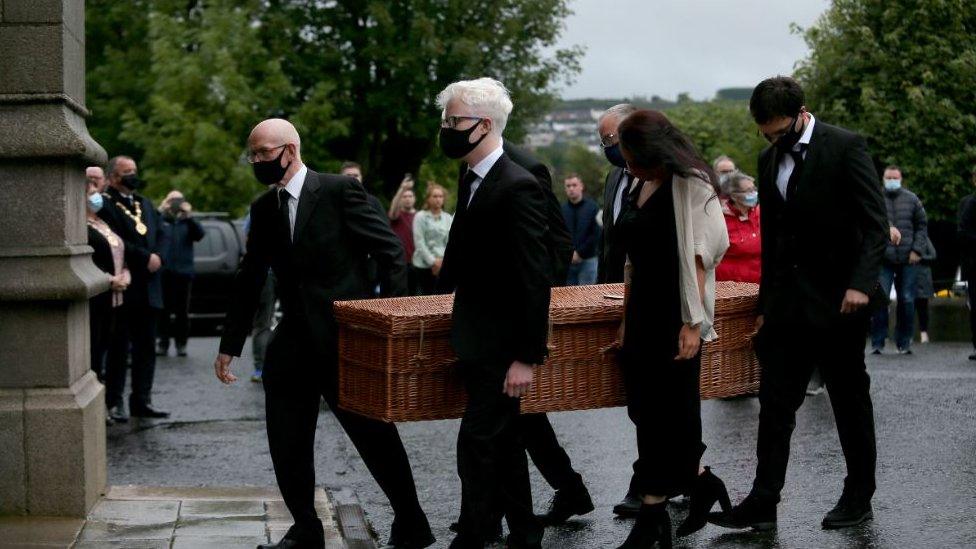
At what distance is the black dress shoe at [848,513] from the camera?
7.04 meters

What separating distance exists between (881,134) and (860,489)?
3989 cm

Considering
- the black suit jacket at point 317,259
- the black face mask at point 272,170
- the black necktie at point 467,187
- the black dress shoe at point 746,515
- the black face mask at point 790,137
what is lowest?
the black dress shoe at point 746,515

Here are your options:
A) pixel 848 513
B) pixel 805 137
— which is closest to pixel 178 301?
pixel 805 137

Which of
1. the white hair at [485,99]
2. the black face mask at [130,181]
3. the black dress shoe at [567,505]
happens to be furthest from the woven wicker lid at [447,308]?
the black face mask at [130,181]

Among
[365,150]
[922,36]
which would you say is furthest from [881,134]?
[365,150]

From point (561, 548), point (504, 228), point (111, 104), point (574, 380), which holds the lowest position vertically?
point (561, 548)

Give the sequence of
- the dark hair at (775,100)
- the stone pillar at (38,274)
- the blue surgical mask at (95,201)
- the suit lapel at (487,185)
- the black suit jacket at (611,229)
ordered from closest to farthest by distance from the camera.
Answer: the suit lapel at (487,185) < the dark hair at (775,100) < the stone pillar at (38,274) < the black suit jacket at (611,229) < the blue surgical mask at (95,201)

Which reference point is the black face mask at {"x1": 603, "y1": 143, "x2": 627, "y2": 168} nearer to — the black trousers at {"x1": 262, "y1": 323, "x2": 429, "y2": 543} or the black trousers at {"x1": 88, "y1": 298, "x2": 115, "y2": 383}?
the black trousers at {"x1": 262, "y1": 323, "x2": 429, "y2": 543}

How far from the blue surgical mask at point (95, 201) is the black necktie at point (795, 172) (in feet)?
20.0

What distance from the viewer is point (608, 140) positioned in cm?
768

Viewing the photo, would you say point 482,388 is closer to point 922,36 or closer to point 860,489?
point 860,489

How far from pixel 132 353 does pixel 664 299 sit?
657 centimetres

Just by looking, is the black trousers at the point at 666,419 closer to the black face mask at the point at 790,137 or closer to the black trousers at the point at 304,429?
the black trousers at the point at 304,429

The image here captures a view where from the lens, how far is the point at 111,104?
44719 millimetres
